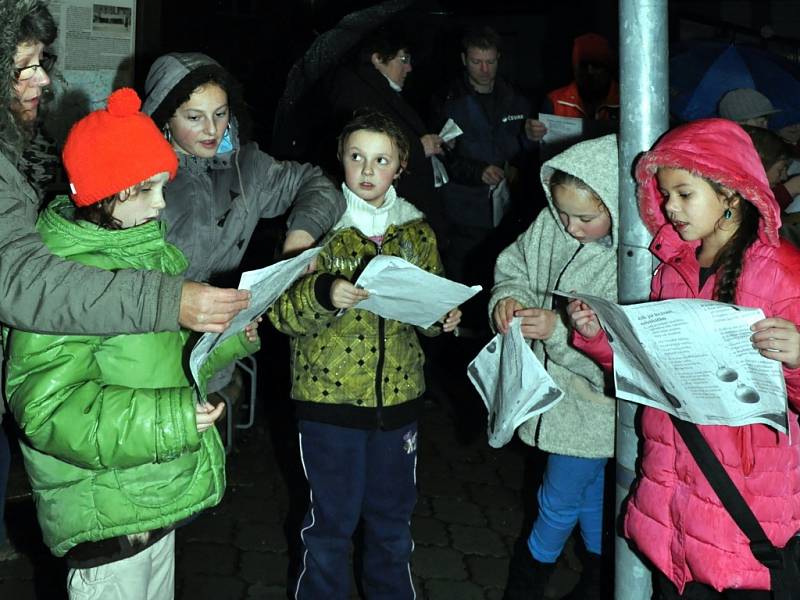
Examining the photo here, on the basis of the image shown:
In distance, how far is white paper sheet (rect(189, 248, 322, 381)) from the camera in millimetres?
2488

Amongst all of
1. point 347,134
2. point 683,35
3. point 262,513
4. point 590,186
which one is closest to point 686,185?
point 590,186

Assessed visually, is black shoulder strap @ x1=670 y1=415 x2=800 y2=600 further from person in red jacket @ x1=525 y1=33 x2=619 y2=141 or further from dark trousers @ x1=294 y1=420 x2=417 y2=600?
person in red jacket @ x1=525 y1=33 x2=619 y2=141

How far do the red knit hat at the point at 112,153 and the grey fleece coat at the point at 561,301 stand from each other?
134 centimetres

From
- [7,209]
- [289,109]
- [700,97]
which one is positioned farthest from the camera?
[700,97]

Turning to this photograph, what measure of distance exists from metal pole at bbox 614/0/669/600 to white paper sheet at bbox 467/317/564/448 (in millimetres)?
245

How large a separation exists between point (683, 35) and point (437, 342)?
9106 millimetres

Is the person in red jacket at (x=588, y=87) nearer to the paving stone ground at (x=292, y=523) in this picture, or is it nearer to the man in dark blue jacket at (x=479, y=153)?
the man in dark blue jacket at (x=479, y=153)

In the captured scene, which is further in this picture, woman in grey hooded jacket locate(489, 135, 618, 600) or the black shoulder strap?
woman in grey hooded jacket locate(489, 135, 618, 600)

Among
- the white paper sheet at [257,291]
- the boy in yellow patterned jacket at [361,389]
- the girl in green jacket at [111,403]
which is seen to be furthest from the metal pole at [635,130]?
the girl in green jacket at [111,403]

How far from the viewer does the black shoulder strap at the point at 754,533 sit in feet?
8.58

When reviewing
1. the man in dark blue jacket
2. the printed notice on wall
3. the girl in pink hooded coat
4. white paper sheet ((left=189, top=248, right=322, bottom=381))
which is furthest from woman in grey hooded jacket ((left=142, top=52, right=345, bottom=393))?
the man in dark blue jacket

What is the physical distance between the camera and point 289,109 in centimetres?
522

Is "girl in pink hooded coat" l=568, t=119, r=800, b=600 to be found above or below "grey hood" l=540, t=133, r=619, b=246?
below

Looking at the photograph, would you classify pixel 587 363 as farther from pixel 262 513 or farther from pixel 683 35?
pixel 683 35
